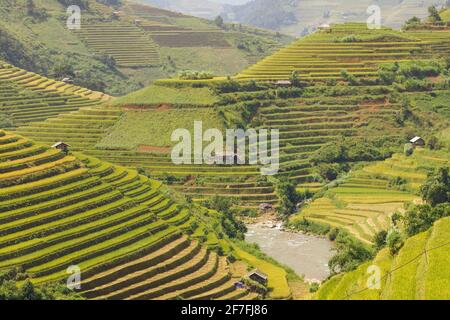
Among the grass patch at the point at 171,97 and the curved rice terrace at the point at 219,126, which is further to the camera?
the grass patch at the point at 171,97

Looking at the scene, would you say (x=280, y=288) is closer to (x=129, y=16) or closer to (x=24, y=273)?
(x=24, y=273)

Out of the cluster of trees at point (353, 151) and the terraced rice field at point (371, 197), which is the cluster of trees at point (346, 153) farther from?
the terraced rice field at point (371, 197)

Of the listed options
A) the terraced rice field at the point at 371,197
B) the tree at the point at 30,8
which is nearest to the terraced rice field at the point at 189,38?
the tree at the point at 30,8

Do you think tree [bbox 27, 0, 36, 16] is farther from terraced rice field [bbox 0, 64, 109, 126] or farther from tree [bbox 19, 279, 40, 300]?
tree [bbox 19, 279, 40, 300]

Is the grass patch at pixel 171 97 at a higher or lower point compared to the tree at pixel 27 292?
higher

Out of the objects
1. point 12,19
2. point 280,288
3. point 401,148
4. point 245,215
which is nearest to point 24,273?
point 280,288

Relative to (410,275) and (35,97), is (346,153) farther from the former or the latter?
(410,275)
